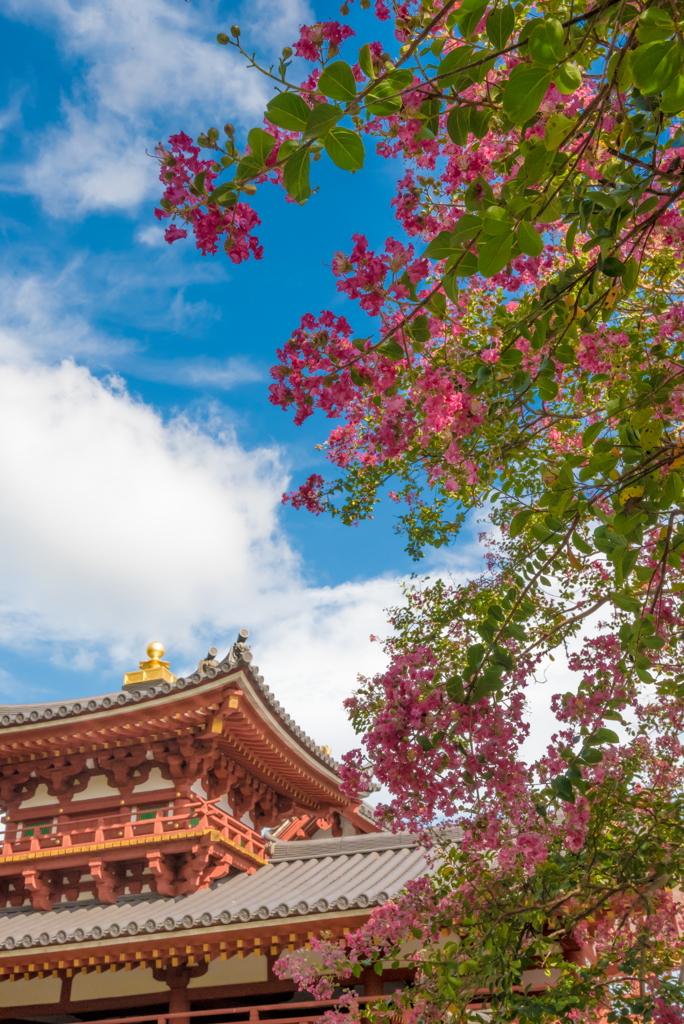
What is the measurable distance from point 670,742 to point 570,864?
3.65 ft

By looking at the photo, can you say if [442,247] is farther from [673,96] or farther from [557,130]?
[673,96]

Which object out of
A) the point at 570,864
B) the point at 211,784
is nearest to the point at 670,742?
the point at 570,864

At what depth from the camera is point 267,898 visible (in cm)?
761

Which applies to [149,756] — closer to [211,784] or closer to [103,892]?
[211,784]

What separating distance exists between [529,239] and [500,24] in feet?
1.94

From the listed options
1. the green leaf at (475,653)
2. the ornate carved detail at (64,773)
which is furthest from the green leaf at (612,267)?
the ornate carved detail at (64,773)

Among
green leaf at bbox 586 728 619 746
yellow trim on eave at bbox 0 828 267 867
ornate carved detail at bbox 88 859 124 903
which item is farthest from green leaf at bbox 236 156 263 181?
ornate carved detail at bbox 88 859 124 903

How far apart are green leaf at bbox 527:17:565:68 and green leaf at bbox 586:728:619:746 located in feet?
6.87

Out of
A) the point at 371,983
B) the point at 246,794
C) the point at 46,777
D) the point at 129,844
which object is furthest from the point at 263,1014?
the point at 46,777

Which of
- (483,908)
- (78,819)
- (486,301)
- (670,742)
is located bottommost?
(483,908)

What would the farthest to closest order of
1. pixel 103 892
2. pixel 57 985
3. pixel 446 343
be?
pixel 103 892, pixel 57 985, pixel 446 343

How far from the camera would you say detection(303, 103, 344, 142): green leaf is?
5.01 feet

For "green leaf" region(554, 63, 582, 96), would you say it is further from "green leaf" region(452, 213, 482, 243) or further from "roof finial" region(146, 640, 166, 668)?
"roof finial" region(146, 640, 166, 668)

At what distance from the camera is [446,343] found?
16.5ft
